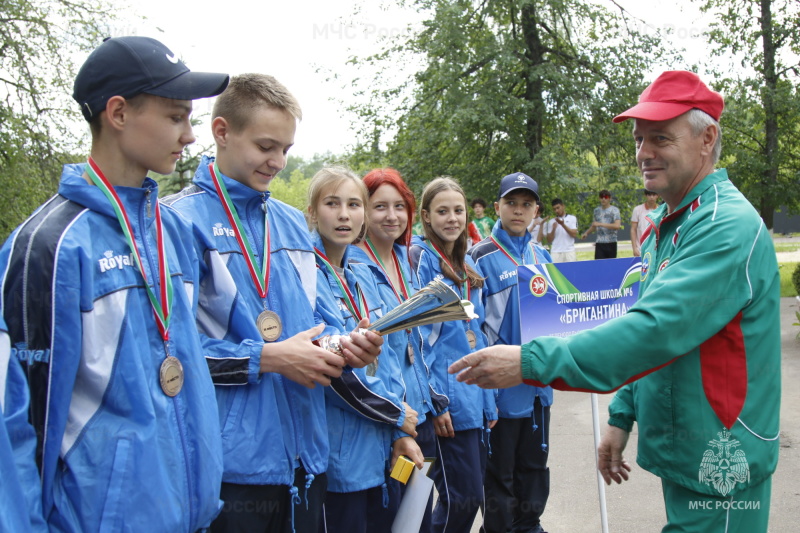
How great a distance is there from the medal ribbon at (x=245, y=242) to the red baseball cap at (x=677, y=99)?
1.54m

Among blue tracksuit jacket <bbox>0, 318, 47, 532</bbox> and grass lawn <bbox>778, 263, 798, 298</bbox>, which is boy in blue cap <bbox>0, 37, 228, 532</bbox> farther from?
grass lawn <bbox>778, 263, 798, 298</bbox>

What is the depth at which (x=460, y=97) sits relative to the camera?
14.2 metres

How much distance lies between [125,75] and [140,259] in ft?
1.80

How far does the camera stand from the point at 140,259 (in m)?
1.98

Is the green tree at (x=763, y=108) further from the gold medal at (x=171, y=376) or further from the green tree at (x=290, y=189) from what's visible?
the green tree at (x=290, y=189)

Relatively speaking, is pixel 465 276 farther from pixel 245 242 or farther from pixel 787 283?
pixel 787 283

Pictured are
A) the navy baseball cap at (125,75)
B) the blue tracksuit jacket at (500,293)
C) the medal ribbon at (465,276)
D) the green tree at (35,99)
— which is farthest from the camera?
the green tree at (35,99)

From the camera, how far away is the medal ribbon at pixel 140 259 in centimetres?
195

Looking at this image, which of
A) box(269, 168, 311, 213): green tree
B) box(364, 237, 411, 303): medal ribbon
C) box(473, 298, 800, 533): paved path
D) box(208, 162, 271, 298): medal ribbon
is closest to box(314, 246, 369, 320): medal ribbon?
box(364, 237, 411, 303): medal ribbon

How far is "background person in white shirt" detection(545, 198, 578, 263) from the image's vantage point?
593 inches

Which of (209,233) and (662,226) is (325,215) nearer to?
(209,233)

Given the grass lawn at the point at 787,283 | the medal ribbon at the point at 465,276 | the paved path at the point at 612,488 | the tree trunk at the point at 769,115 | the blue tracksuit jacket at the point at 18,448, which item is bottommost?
the paved path at the point at 612,488

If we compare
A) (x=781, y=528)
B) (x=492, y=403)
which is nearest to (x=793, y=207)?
(x=781, y=528)

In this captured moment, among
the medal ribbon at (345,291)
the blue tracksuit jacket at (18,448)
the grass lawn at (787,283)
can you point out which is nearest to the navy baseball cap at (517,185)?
the medal ribbon at (345,291)
